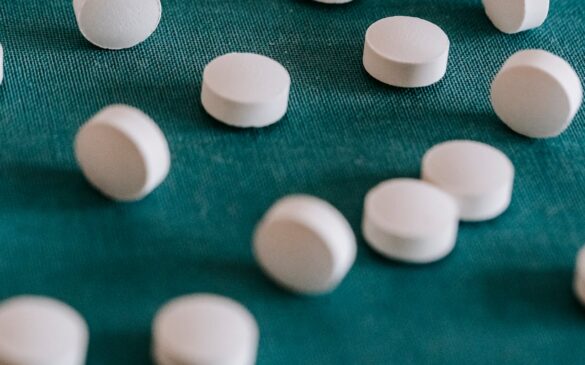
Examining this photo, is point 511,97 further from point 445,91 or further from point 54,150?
point 54,150

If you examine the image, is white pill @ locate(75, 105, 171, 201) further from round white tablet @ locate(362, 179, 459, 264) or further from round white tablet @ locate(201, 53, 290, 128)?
round white tablet @ locate(362, 179, 459, 264)

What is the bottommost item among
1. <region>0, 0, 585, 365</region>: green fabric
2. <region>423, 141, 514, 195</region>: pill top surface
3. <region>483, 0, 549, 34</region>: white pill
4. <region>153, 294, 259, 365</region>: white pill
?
<region>0, 0, 585, 365</region>: green fabric

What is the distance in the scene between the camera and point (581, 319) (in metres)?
1.58

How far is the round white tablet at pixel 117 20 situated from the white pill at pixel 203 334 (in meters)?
0.74

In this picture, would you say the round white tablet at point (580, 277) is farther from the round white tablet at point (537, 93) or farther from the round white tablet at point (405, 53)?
the round white tablet at point (405, 53)

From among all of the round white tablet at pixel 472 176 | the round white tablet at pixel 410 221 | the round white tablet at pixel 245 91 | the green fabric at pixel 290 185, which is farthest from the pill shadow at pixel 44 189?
the round white tablet at pixel 472 176

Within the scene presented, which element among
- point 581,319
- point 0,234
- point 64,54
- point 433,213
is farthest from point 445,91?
point 0,234

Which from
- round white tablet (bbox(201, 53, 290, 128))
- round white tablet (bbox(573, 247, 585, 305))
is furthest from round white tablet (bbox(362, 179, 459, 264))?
round white tablet (bbox(201, 53, 290, 128))

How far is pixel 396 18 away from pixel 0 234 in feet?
2.94

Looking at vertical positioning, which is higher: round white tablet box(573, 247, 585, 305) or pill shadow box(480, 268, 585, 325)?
round white tablet box(573, 247, 585, 305)

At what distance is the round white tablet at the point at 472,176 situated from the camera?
169cm

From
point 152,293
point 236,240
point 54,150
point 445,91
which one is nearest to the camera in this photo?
point 152,293

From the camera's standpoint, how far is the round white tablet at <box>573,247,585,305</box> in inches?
61.7

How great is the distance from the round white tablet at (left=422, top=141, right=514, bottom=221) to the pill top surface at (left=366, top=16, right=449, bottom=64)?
276 mm
